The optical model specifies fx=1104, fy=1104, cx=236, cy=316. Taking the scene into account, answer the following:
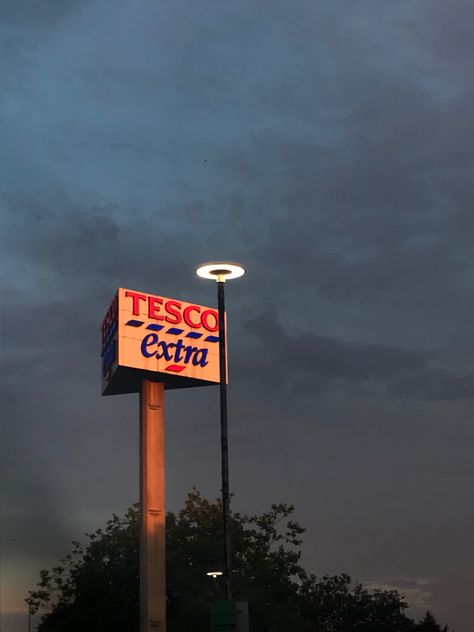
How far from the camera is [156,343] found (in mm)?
43312

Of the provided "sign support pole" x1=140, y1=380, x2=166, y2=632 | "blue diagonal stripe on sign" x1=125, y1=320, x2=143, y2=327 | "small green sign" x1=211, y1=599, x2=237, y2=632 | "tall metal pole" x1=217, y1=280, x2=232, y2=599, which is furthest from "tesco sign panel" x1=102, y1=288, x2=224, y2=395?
"small green sign" x1=211, y1=599, x2=237, y2=632

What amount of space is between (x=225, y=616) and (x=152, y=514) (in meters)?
16.0

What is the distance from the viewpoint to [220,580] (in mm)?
66312

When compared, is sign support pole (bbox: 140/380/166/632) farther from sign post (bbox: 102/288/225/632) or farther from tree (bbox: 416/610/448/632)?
tree (bbox: 416/610/448/632)

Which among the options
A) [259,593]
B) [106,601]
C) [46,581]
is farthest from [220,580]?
[46,581]

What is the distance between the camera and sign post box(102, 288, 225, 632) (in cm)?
4188

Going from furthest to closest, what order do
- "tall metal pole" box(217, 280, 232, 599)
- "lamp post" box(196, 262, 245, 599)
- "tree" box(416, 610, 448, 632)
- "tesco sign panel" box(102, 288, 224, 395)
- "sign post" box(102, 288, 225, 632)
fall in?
"tree" box(416, 610, 448, 632)
"tesco sign panel" box(102, 288, 224, 395)
"sign post" box(102, 288, 225, 632)
"lamp post" box(196, 262, 245, 599)
"tall metal pole" box(217, 280, 232, 599)

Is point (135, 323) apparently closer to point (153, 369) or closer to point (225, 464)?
point (153, 369)

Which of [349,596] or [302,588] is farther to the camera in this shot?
[349,596]

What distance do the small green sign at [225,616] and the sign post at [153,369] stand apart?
15.3 m

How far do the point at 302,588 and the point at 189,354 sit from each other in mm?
33070

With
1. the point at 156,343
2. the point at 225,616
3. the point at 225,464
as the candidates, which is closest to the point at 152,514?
the point at 156,343

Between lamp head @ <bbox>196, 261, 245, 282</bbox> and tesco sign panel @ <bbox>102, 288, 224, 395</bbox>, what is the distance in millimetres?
12410

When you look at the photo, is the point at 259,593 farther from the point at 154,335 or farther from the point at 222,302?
the point at 222,302
